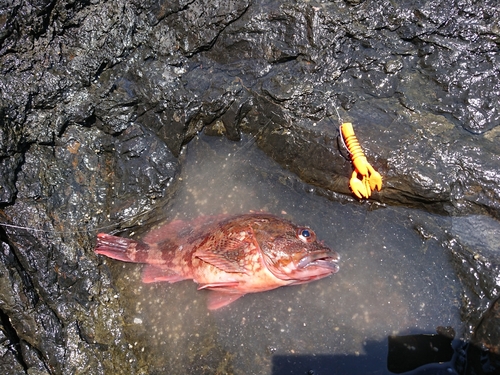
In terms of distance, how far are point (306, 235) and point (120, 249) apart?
194 centimetres

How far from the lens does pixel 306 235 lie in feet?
13.9

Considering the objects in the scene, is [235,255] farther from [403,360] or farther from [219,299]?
[403,360]

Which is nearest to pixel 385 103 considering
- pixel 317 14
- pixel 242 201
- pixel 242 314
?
pixel 317 14

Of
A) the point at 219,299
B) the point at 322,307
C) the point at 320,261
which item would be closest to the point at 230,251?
the point at 219,299

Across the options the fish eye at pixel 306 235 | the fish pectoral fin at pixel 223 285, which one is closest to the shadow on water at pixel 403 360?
the fish pectoral fin at pixel 223 285

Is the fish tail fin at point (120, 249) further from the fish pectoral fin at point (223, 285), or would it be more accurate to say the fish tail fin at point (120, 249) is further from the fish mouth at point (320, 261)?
the fish mouth at point (320, 261)

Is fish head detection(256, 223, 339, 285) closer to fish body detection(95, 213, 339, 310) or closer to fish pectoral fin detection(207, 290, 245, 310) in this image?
fish body detection(95, 213, 339, 310)

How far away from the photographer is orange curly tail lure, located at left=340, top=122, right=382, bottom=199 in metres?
4.30

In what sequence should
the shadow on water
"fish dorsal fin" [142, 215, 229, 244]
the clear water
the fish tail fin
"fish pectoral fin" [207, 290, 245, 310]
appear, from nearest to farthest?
the shadow on water
the clear water
"fish pectoral fin" [207, 290, 245, 310]
the fish tail fin
"fish dorsal fin" [142, 215, 229, 244]

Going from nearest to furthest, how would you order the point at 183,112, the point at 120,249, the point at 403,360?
1. the point at 403,360
2. the point at 120,249
3. the point at 183,112

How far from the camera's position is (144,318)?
431cm

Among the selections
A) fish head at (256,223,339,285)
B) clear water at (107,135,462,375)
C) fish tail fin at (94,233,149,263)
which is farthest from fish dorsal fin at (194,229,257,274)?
fish tail fin at (94,233,149,263)

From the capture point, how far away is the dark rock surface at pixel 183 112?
4.15m

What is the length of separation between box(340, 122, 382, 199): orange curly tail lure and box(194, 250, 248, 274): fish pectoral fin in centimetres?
142
